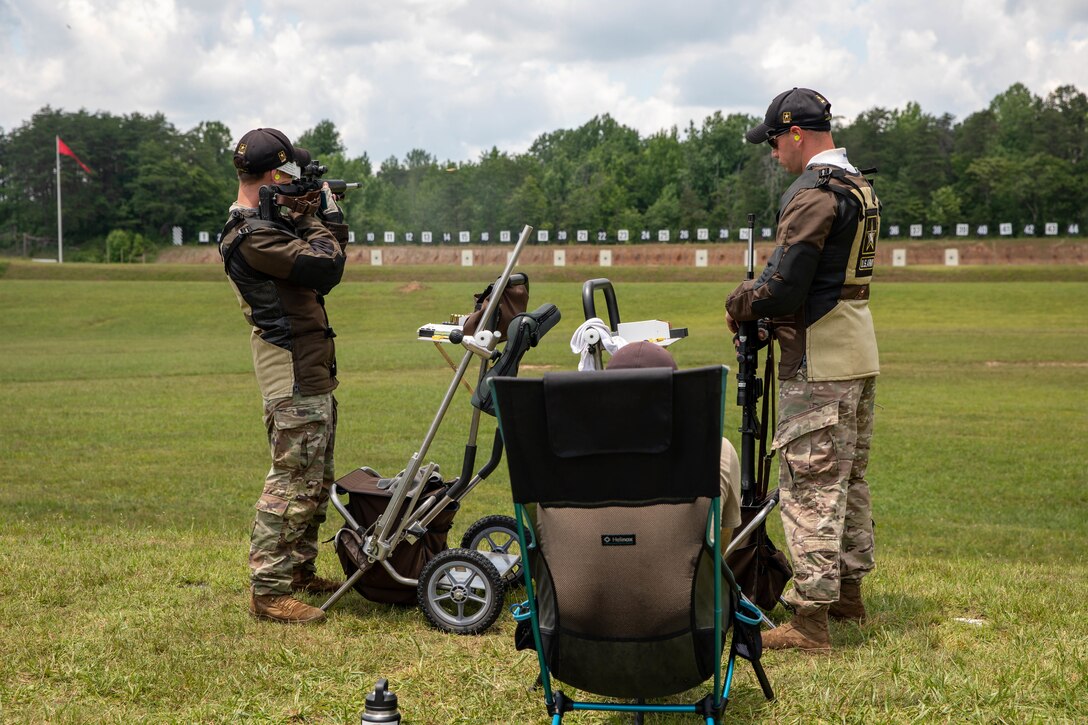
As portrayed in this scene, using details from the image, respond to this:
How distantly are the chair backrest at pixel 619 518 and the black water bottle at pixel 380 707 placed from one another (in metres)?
0.53

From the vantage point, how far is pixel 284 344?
17.6 feet

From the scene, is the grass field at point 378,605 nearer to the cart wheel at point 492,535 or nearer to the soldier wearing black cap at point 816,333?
the soldier wearing black cap at point 816,333

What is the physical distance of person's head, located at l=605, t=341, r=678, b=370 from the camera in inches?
140

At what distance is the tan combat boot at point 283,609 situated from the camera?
519 centimetres

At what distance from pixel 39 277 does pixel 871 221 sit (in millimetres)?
56967

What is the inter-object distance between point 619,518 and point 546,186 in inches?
3683

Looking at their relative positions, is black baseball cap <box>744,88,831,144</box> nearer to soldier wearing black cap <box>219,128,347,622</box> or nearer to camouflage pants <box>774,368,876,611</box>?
camouflage pants <box>774,368,876,611</box>

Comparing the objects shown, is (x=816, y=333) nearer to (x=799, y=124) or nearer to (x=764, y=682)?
(x=799, y=124)

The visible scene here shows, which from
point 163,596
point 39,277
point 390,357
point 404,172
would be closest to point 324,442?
point 163,596

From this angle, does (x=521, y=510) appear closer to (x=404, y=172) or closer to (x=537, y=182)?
(x=537, y=182)

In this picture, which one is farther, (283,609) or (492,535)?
(492,535)

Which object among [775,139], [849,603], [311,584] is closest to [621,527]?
[849,603]

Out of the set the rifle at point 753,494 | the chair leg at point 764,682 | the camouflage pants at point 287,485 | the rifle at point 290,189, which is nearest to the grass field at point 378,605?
the chair leg at point 764,682

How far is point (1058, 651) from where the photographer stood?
4.38 m
